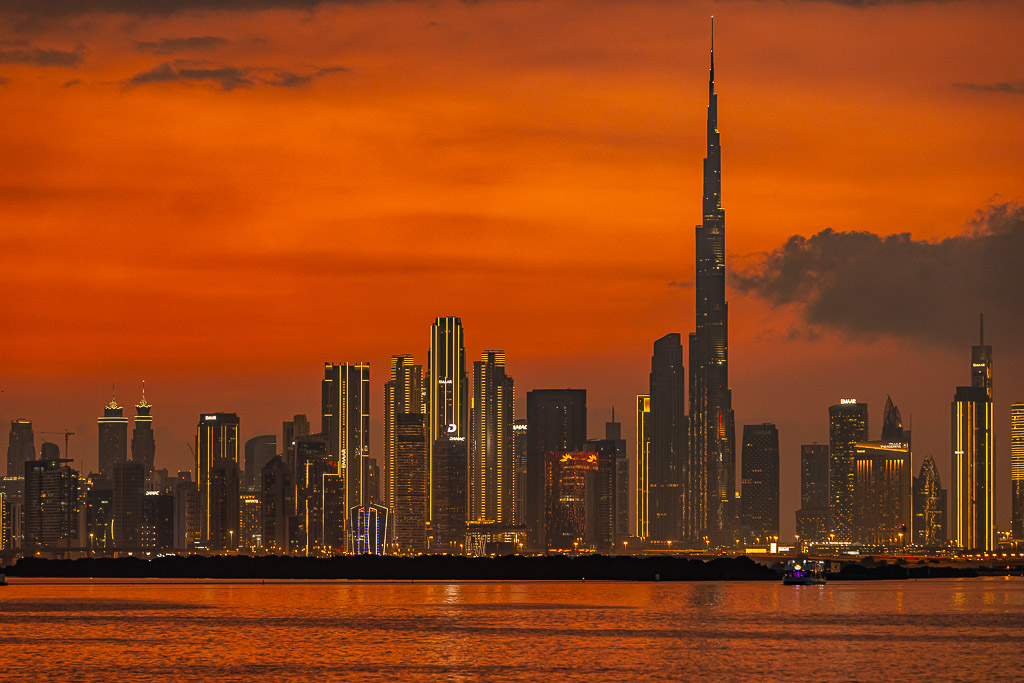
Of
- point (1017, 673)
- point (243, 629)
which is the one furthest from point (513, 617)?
point (1017, 673)

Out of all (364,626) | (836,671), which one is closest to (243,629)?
(364,626)

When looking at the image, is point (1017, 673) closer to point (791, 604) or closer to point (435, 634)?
point (435, 634)

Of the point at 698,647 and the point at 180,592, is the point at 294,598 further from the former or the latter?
the point at 698,647

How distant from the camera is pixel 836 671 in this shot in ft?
245

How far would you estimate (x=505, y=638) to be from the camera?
9531 centimetres

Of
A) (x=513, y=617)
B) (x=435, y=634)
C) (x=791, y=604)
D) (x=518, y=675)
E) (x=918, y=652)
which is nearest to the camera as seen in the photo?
(x=518, y=675)

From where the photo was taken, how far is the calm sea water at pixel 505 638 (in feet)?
245

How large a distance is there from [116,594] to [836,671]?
11331 cm

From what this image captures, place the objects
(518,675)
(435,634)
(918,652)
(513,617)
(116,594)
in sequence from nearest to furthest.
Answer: (518,675)
(918,652)
(435,634)
(513,617)
(116,594)

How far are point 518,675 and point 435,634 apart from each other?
27.3m

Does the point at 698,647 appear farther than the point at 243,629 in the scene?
No

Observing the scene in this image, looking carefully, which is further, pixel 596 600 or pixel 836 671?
pixel 596 600

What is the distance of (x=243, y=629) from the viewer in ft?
334

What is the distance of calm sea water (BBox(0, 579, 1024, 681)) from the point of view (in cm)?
7456
